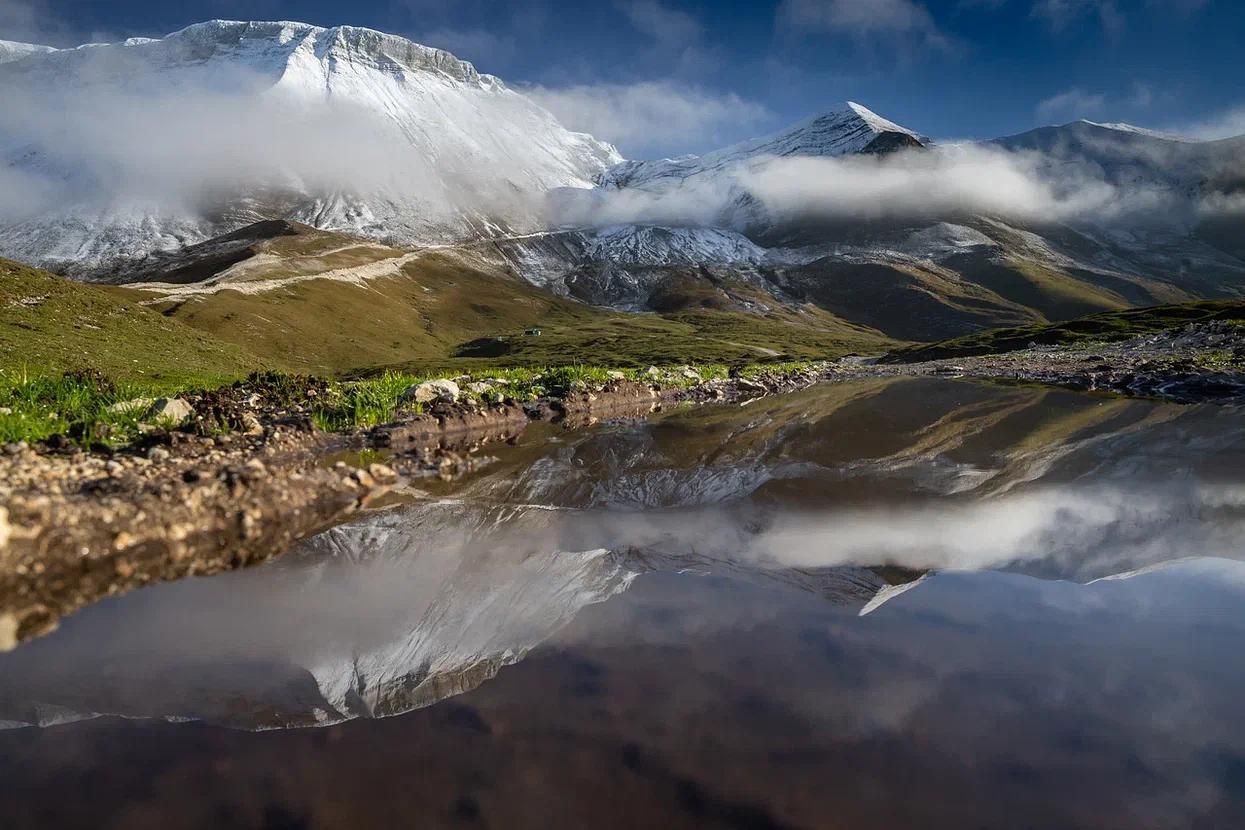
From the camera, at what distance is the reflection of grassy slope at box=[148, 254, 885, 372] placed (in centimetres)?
8844

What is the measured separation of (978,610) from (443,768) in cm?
553

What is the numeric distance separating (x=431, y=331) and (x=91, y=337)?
11563 centimetres

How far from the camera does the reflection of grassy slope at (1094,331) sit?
7638 cm

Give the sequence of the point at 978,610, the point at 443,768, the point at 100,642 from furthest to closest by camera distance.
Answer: the point at 978,610 → the point at 100,642 → the point at 443,768

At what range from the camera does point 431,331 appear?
5886 inches

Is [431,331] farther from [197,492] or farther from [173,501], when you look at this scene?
[173,501]

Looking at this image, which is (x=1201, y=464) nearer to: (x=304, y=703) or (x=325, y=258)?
(x=304, y=703)

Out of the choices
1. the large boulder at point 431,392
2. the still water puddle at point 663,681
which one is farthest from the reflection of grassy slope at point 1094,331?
the still water puddle at point 663,681

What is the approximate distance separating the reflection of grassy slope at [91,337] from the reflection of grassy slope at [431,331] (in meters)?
30.7

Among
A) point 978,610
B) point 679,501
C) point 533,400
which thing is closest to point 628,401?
point 533,400

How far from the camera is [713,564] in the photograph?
28.6 ft

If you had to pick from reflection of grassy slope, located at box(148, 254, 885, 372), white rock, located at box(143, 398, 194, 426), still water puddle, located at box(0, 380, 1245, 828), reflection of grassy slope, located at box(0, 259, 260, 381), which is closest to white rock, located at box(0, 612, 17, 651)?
still water puddle, located at box(0, 380, 1245, 828)

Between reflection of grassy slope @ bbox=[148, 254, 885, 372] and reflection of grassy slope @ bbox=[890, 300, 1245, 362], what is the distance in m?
26.1

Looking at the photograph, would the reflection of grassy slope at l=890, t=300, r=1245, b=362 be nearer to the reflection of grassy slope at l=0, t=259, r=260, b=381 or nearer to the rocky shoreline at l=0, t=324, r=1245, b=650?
the rocky shoreline at l=0, t=324, r=1245, b=650
